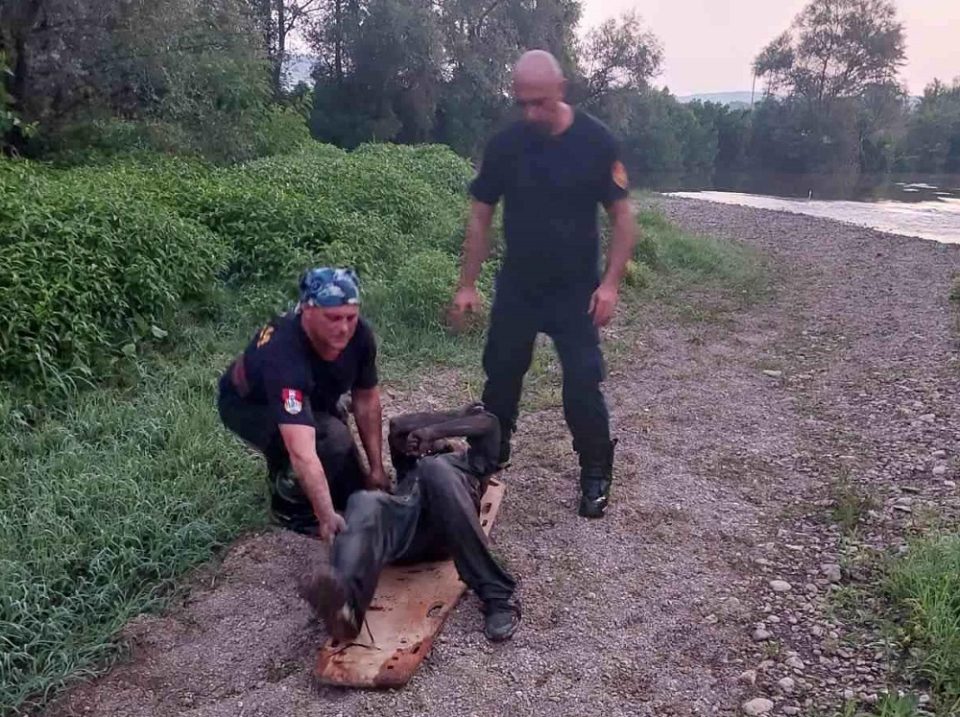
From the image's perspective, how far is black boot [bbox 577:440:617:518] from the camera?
3725 millimetres

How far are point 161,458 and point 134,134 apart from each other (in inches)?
327

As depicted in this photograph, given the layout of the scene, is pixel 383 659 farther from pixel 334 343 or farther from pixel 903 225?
pixel 903 225

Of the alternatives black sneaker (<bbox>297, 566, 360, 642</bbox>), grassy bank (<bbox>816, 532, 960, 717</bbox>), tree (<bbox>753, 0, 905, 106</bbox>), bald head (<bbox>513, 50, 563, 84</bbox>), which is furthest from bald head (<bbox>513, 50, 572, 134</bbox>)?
tree (<bbox>753, 0, 905, 106</bbox>)

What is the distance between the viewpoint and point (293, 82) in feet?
75.4

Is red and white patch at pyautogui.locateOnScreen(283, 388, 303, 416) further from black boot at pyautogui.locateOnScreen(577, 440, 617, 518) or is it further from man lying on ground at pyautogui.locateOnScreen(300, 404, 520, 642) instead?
black boot at pyautogui.locateOnScreen(577, 440, 617, 518)

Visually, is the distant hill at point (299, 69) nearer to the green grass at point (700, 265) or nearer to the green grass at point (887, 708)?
the green grass at point (700, 265)

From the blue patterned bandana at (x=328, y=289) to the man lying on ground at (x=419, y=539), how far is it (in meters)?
0.60

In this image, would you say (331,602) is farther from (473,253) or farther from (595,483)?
(473,253)

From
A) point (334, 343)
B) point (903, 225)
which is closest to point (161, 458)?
point (334, 343)

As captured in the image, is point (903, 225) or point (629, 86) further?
point (629, 86)

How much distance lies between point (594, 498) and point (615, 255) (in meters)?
1.03

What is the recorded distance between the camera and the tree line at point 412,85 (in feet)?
33.7

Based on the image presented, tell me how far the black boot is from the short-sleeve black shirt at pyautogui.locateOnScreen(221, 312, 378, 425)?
3.42ft

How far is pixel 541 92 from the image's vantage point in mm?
3318
